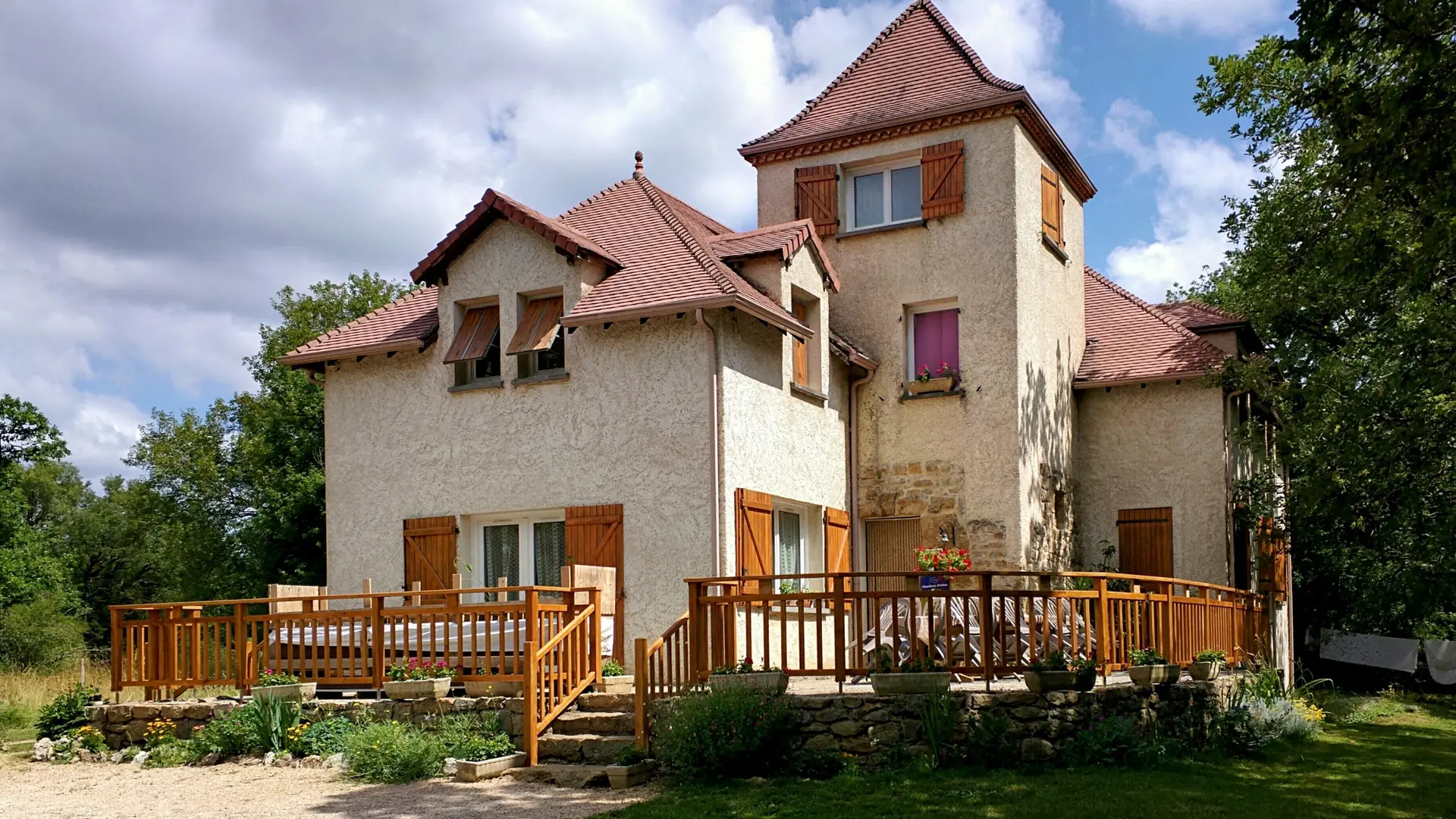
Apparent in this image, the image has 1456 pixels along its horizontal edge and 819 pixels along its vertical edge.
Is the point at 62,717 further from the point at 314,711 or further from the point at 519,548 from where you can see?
the point at 519,548

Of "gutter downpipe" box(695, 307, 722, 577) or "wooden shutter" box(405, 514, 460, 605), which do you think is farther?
"wooden shutter" box(405, 514, 460, 605)

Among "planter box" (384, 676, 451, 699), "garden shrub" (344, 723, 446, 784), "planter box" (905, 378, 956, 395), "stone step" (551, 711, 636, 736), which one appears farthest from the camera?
"planter box" (905, 378, 956, 395)

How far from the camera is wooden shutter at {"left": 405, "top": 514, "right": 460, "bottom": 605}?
17922 millimetres

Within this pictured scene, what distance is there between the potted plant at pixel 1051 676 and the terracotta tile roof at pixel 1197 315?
37.3 ft

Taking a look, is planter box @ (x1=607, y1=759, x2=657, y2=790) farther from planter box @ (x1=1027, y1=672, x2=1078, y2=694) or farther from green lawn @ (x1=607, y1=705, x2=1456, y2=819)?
planter box @ (x1=1027, y1=672, x2=1078, y2=694)

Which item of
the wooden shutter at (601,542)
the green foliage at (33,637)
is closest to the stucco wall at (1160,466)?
the wooden shutter at (601,542)

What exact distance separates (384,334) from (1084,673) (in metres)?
11.0

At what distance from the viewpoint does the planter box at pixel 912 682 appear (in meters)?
12.8

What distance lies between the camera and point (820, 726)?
12.9 metres

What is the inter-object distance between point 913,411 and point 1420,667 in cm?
2177

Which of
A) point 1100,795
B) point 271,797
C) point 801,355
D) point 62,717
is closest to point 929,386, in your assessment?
point 801,355

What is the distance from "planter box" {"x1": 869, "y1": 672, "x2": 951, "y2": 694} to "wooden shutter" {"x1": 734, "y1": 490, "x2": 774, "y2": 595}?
3.50m

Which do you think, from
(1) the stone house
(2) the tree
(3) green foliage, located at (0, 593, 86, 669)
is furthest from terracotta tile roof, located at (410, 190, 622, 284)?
(3) green foliage, located at (0, 593, 86, 669)

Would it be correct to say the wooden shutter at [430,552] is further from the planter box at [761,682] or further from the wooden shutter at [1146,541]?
the wooden shutter at [1146,541]
